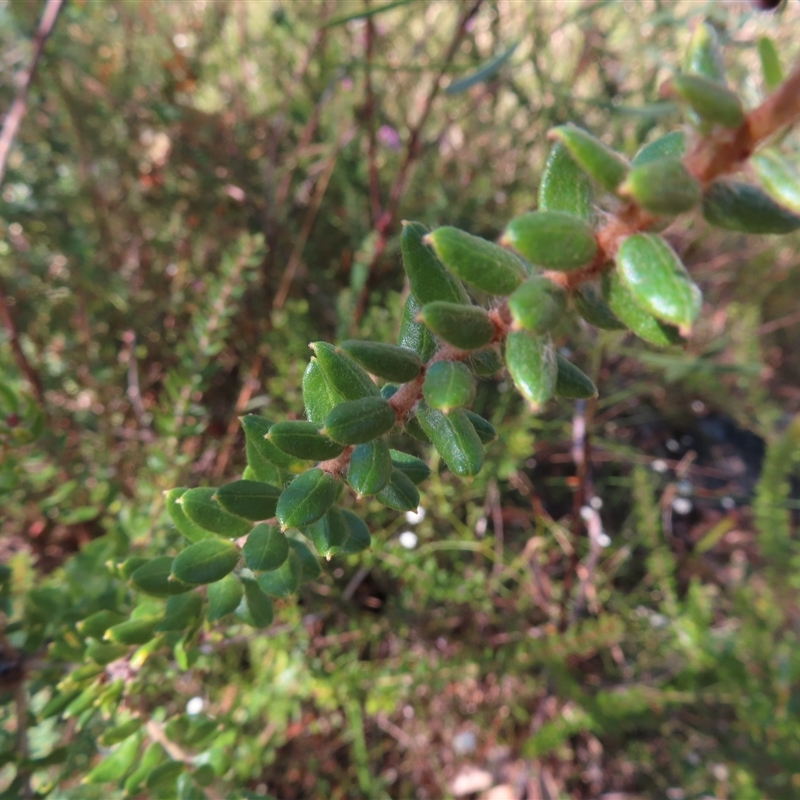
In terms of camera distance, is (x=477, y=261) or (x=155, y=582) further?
(x=155, y=582)

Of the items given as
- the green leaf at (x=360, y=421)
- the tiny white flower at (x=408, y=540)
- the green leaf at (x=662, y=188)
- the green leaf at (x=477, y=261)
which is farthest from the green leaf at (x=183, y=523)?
the tiny white flower at (x=408, y=540)

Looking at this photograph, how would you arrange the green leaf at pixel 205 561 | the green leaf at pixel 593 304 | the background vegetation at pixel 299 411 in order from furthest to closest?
the background vegetation at pixel 299 411 < the green leaf at pixel 205 561 < the green leaf at pixel 593 304

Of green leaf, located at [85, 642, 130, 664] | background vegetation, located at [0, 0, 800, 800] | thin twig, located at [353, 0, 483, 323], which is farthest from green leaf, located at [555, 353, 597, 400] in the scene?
thin twig, located at [353, 0, 483, 323]

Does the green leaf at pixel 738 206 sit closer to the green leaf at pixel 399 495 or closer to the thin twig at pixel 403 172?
the green leaf at pixel 399 495

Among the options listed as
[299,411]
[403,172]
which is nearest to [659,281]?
[299,411]

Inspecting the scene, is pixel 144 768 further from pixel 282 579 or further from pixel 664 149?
pixel 664 149

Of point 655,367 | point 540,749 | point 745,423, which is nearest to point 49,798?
point 540,749

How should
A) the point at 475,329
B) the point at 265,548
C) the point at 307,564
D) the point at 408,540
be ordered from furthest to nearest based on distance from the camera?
the point at 408,540, the point at 307,564, the point at 265,548, the point at 475,329
